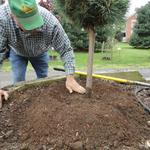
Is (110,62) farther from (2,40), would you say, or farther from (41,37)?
(2,40)

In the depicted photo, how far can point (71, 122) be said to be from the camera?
285cm

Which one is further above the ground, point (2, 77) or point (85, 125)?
point (85, 125)

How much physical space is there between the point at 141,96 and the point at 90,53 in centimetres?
78

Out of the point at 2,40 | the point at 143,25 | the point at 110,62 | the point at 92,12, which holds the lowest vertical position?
the point at 110,62

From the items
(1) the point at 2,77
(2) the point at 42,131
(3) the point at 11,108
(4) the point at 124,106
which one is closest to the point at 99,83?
(4) the point at 124,106

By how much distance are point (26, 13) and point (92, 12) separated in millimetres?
537

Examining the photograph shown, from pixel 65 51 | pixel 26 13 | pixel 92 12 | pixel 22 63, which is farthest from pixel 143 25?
pixel 26 13

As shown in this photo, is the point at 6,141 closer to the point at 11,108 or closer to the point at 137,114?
the point at 11,108

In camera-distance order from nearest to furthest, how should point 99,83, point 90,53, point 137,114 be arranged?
point 137,114 → point 90,53 → point 99,83

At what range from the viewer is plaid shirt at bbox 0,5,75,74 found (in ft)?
11.4

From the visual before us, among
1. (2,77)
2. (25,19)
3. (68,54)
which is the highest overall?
(25,19)

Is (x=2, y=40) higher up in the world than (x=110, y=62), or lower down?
higher up

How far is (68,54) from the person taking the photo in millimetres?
3641

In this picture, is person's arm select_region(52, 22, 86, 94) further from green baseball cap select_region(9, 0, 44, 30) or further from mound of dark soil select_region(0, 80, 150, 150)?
green baseball cap select_region(9, 0, 44, 30)
